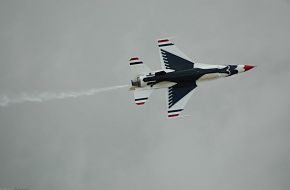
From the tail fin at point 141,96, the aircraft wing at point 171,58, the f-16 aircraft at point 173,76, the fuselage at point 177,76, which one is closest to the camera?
the fuselage at point 177,76

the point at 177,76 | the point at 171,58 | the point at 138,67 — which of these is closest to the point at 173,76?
the point at 177,76

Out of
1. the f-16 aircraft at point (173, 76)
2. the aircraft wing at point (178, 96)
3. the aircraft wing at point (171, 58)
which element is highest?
the aircraft wing at point (171, 58)

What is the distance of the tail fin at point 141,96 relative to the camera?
6097 cm

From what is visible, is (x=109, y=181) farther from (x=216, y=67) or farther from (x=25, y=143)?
(x=216, y=67)

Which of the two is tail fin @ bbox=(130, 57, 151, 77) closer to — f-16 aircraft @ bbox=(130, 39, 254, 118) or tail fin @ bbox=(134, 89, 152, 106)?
f-16 aircraft @ bbox=(130, 39, 254, 118)

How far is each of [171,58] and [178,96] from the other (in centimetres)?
421

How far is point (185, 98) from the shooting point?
203 ft

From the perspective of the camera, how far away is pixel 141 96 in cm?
6097

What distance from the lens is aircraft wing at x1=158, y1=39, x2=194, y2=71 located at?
62.4 m

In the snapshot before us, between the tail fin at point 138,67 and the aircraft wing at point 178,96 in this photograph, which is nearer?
the tail fin at point 138,67

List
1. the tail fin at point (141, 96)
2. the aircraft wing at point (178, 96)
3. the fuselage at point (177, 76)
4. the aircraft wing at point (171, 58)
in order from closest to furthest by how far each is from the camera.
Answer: the fuselage at point (177, 76), the tail fin at point (141, 96), the aircraft wing at point (178, 96), the aircraft wing at point (171, 58)

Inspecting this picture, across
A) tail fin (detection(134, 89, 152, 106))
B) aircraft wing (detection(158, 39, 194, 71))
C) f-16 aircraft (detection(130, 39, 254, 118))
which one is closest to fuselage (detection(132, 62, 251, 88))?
f-16 aircraft (detection(130, 39, 254, 118))

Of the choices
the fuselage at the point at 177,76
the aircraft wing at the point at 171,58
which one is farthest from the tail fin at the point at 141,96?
the aircraft wing at the point at 171,58

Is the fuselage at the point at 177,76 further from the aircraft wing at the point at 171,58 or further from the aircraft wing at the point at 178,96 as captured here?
the aircraft wing at the point at 171,58
